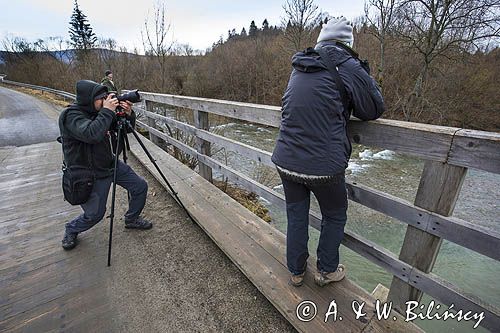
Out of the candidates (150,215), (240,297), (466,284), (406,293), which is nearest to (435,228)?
(406,293)

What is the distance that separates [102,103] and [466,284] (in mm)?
5514

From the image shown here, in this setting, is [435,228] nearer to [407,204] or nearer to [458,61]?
[407,204]

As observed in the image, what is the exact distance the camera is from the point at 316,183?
1.50 m

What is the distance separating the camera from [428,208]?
54.1 inches

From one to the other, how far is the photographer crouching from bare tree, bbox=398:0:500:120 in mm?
14671

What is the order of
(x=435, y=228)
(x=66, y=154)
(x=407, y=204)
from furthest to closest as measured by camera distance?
(x=66, y=154) → (x=407, y=204) → (x=435, y=228)

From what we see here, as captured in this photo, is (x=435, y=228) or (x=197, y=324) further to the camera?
(x=197, y=324)

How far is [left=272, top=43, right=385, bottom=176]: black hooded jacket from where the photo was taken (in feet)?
4.55

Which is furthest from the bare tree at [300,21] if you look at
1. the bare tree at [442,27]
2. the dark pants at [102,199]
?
the dark pants at [102,199]

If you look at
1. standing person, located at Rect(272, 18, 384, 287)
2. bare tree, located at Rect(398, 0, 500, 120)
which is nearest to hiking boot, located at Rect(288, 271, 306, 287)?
standing person, located at Rect(272, 18, 384, 287)

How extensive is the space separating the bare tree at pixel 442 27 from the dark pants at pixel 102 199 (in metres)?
14.5

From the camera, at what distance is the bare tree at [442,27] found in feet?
36.8

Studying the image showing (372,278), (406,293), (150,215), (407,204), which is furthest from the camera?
(372,278)

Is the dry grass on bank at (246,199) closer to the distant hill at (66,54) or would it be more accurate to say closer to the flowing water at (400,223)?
the flowing water at (400,223)
